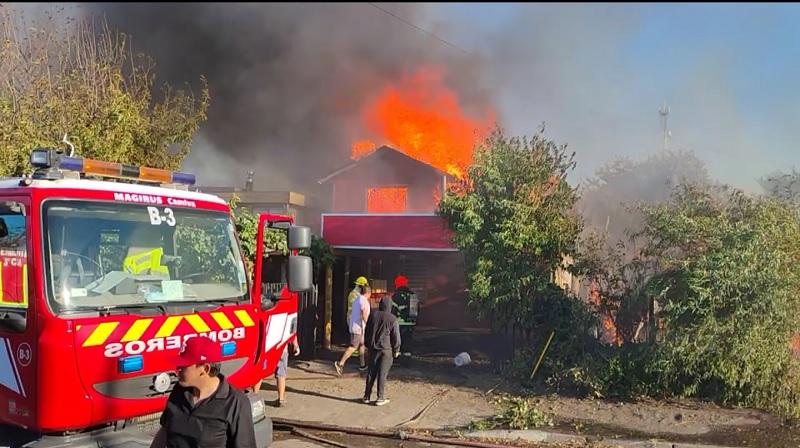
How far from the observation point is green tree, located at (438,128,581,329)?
907cm

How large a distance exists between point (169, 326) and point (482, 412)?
4570 mm

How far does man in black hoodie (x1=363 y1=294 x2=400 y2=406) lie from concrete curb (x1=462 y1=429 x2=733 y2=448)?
150 cm

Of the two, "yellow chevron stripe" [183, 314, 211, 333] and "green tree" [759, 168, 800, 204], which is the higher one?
"green tree" [759, 168, 800, 204]

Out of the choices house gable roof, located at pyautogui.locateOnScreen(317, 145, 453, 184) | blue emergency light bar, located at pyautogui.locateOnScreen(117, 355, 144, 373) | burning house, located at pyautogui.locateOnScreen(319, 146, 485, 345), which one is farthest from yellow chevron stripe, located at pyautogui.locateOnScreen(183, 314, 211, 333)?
house gable roof, located at pyautogui.locateOnScreen(317, 145, 453, 184)

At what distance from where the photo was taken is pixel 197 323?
4.28 metres

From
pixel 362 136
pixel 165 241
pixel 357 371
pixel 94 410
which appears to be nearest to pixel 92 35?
pixel 357 371

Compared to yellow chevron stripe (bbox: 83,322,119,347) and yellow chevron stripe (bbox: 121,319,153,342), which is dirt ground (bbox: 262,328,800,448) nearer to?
yellow chevron stripe (bbox: 121,319,153,342)

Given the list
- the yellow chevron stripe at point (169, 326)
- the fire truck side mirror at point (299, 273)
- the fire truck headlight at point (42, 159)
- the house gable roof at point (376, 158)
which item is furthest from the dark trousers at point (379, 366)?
the house gable roof at point (376, 158)

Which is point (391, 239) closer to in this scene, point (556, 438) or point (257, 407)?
point (556, 438)

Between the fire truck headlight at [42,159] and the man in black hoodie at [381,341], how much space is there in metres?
4.47

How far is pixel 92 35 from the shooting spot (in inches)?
426

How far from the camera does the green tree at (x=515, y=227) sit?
9.07 meters

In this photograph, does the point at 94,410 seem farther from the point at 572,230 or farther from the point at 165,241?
the point at 572,230

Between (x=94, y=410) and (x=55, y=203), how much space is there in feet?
4.25
